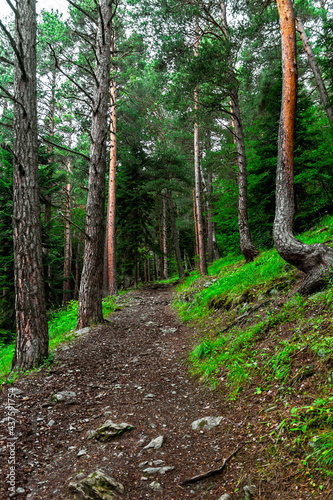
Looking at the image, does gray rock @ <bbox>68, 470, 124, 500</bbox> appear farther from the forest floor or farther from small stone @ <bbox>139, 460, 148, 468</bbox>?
small stone @ <bbox>139, 460, 148, 468</bbox>

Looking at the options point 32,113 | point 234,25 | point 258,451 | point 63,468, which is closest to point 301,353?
point 258,451

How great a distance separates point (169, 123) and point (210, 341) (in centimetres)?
1720

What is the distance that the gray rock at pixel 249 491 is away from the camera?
1.92 metres

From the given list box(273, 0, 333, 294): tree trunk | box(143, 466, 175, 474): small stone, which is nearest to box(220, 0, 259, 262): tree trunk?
A: box(273, 0, 333, 294): tree trunk

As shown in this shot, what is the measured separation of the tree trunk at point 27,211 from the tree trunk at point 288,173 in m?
4.49

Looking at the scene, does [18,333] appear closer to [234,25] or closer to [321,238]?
[321,238]

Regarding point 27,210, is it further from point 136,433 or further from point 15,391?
point 136,433

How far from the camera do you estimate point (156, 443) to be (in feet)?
9.07

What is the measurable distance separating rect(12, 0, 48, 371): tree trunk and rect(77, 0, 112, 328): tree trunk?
2164 mm

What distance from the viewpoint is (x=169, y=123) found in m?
18.3

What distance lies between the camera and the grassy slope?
6.84ft

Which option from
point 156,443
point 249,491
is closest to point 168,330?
point 156,443

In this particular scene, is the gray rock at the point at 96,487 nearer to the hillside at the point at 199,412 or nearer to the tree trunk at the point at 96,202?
the hillside at the point at 199,412

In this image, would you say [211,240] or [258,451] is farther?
[211,240]
